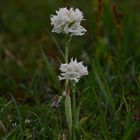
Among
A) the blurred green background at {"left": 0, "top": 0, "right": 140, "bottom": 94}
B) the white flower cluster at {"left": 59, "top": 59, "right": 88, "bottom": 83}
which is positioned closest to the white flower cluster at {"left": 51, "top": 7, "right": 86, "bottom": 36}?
the white flower cluster at {"left": 59, "top": 59, "right": 88, "bottom": 83}

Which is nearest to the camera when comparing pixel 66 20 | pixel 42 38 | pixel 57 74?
pixel 66 20

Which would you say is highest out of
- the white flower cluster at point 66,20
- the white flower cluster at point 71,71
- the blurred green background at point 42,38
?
the blurred green background at point 42,38

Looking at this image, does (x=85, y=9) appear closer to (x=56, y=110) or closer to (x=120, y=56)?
(x=120, y=56)

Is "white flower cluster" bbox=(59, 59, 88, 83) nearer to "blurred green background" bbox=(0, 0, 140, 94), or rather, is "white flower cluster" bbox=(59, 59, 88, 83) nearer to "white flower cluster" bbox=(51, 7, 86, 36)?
"white flower cluster" bbox=(51, 7, 86, 36)

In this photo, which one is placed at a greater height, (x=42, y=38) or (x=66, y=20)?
(x=42, y=38)

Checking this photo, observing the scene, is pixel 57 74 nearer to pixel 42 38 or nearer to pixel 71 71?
pixel 42 38

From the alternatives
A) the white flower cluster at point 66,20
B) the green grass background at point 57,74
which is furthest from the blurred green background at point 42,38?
the white flower cluster at point 66,20

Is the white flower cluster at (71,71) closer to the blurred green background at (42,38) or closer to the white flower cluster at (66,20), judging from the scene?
the white flower cluster at (66,20)

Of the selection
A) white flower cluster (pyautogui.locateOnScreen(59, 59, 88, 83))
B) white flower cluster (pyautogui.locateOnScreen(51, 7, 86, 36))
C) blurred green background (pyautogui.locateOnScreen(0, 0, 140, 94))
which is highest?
blurred green background (pyautogui.locateOnScreen(0, 0, 140, 94))

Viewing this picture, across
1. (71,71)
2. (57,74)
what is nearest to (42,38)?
(57,74)

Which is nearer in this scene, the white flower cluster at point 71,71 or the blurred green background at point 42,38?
the white flower cluster at point 71,71

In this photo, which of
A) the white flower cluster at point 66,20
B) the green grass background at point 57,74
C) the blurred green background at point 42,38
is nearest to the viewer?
the white flower cluster at point 66,20
